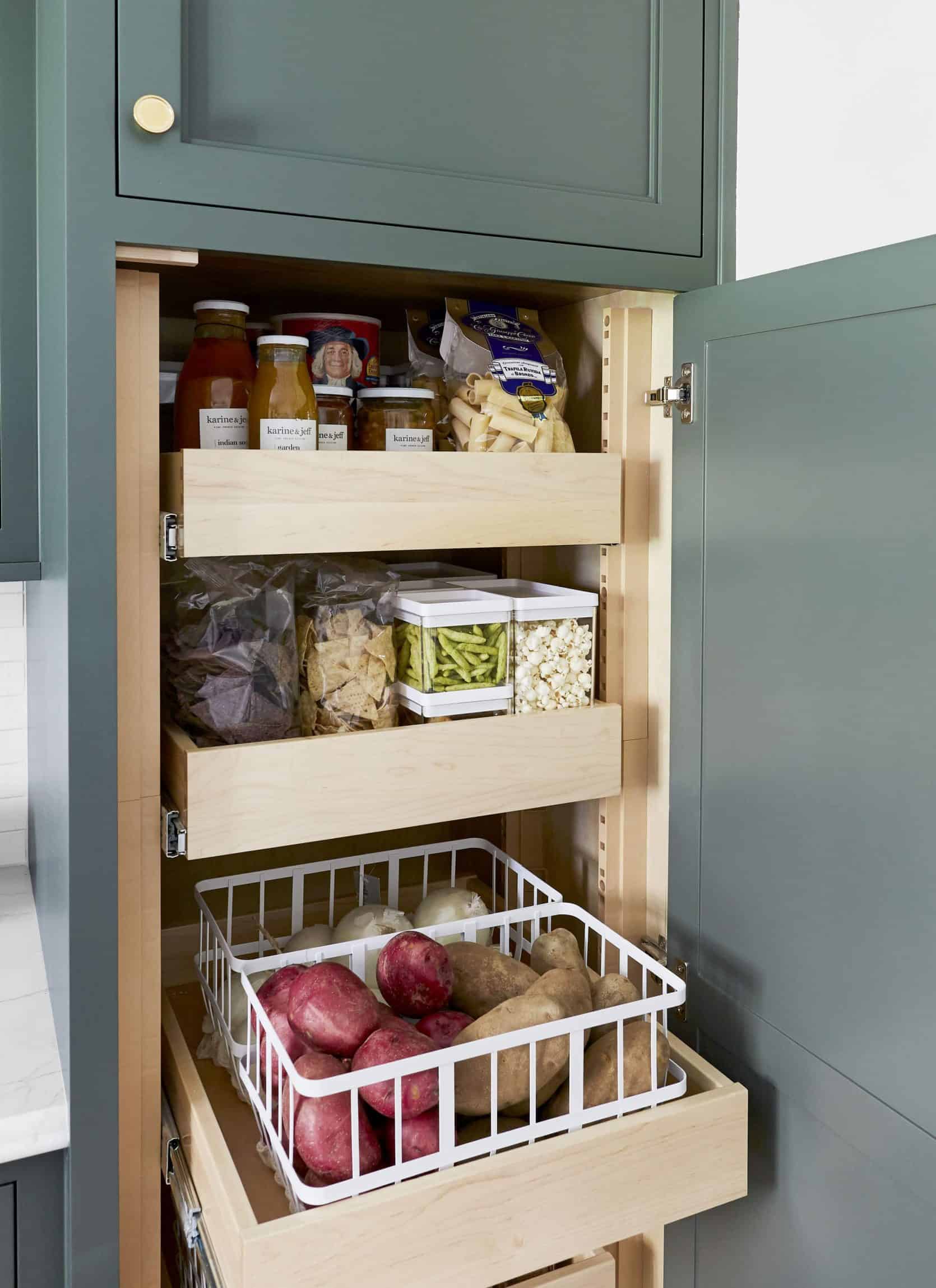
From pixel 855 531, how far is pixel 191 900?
107cm

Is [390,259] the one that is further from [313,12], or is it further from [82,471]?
[82,471]

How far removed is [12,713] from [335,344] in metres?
0.81

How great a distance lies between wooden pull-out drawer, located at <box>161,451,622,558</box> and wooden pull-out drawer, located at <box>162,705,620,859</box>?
0.21m

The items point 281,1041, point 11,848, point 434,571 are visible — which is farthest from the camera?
point 11,848

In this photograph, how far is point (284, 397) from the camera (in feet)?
3.82

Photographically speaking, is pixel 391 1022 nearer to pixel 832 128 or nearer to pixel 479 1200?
pixel 479 1200

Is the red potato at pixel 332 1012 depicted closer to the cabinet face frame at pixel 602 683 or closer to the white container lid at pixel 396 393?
the cabinet face frame at pixel 602 683

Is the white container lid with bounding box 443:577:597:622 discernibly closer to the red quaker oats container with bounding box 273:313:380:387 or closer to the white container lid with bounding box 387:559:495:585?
the white container lid with bounding box 387:559:495:585

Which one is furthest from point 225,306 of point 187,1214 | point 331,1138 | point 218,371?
point 187,1214

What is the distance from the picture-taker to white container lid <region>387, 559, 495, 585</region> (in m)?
1.57

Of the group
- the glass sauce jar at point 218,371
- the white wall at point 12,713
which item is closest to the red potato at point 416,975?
the glass sauce jar at point 218,371

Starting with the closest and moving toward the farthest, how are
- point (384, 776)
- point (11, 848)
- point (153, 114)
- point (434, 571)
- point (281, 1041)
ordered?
point (153, 114)
point (281, 1041)
point (384, 776)
point (434, 571)
point (11, 848)

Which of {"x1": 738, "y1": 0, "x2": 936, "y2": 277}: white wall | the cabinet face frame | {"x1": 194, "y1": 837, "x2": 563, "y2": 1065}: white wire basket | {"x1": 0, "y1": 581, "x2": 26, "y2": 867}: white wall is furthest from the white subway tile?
{"x1": 738, "y1": 0, "x2": 936, "y2": 277}: white wall

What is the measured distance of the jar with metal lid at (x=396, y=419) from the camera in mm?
1270
